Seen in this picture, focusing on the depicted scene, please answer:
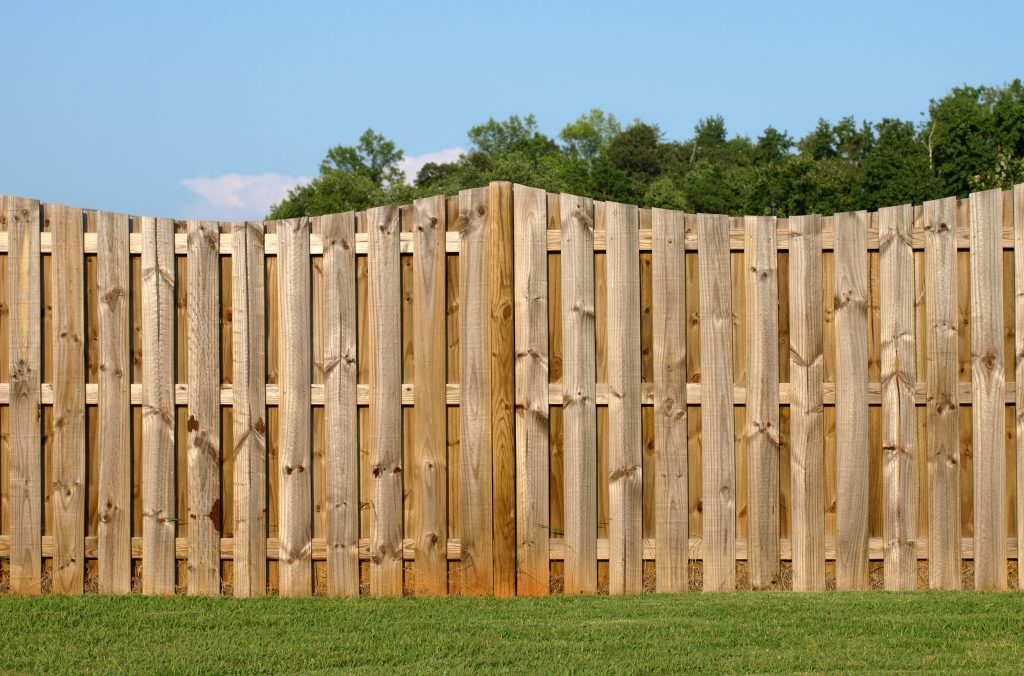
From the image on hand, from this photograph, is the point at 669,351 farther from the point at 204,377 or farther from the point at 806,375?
the point at 204,377

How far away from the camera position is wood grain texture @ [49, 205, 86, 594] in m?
6.36

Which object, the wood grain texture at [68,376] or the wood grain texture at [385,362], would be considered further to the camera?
the wood grain texture at [68,376]

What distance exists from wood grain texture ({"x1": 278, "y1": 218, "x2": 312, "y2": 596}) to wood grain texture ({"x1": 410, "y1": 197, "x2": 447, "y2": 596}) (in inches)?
24.4

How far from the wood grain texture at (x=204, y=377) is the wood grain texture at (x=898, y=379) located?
3841 millimetres

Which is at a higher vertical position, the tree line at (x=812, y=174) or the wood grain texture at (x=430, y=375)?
the tree line at (x=812, y=174)

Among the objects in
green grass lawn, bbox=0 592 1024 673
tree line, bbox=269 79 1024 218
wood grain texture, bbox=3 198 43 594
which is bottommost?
green grass lawn, bbox=0 592 1024 673

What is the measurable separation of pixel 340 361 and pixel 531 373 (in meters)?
1.09

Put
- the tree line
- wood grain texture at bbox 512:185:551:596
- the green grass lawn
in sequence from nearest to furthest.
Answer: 1. the green grass lawn
2. wood grain texture at bbox 512:185:551:596
3. the tree line

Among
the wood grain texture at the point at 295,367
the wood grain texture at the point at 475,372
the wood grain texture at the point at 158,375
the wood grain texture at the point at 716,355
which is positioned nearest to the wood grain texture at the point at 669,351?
the wood grain texture at the point at 716,355

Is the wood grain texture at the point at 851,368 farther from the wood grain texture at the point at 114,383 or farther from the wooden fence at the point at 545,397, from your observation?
the wood grain texture at the point at 114,383

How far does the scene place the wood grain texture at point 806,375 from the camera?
20.1 feet

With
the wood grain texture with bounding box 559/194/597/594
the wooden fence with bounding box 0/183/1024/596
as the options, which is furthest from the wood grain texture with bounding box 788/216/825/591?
the wood grain texture with bounding box 559/194/597/594

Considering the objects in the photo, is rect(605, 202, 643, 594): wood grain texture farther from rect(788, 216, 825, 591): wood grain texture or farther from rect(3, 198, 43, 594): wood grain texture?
rect(3, 198, 43, 594): wood grain texture

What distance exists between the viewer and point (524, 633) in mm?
5324
